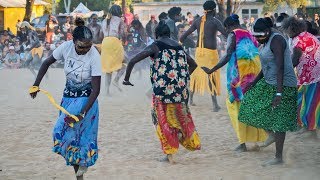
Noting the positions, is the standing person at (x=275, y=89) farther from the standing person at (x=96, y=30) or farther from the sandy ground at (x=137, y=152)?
the standing person at (x=96, y=30)

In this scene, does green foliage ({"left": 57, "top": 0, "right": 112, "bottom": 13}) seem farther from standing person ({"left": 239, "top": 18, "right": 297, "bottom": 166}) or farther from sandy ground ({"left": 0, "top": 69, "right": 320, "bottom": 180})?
standing person ({"left": 239, "top": 18, "right": 297, "bottom": 166})

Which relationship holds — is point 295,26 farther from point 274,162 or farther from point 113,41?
point 113,41

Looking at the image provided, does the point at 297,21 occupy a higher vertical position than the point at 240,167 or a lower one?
higher

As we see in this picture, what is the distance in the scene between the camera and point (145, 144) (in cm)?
866

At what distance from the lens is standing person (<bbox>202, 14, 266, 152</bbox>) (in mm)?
8039

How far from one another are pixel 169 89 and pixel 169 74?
0.54 feet

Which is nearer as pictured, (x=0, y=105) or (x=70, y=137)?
(x=70, y=137)

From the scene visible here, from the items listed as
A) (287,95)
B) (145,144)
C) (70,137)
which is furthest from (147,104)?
(70,137)

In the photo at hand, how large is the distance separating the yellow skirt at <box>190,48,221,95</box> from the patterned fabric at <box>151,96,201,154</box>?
359 centimetres

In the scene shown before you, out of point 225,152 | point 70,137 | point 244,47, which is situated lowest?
point 225,152

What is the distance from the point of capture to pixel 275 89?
7.16m

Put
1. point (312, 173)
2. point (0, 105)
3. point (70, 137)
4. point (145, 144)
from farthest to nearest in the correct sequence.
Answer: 1. point (0, 105)
2. point (145, 144)
3. point (312, 173)
4. point (70, 137)

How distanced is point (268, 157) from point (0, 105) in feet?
21.3

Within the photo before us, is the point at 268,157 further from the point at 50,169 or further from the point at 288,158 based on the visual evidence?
the point at 50,169
